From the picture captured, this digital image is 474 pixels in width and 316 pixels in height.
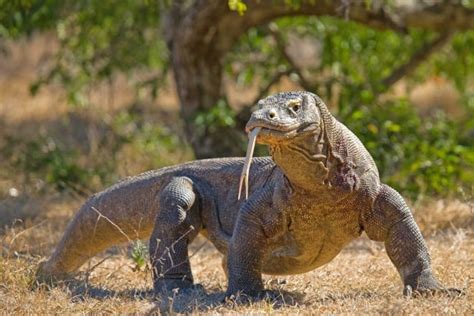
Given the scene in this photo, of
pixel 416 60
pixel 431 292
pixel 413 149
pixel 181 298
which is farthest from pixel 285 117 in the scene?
pixel 416 60

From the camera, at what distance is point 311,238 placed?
5379mm

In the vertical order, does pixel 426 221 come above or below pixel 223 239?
below

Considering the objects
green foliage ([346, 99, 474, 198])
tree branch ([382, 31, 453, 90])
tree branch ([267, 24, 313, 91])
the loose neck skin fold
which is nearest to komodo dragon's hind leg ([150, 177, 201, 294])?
the loose neck skin fold

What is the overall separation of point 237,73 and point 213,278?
500cm

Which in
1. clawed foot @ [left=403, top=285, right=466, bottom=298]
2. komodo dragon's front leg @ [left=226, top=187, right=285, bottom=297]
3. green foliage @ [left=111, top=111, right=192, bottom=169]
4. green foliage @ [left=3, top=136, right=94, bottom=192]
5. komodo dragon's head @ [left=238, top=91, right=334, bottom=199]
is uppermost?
komodo dragon's head @ [left=238, top=91, right=334, bottom=199]

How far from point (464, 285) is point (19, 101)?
12.0m

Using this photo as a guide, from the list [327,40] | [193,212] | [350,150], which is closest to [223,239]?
[193,212]

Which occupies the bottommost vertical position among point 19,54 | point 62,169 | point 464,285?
point 19,54

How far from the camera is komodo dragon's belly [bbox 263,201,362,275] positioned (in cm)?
527

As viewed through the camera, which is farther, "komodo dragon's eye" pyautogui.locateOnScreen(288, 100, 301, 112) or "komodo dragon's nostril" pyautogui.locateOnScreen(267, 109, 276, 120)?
"komodo dragon's eye" pyautogui.locateOnScreen(288, 100, 301, 112)

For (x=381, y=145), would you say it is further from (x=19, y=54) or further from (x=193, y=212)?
(x=19, y=54)

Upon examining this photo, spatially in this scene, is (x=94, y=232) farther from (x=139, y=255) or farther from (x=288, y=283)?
(x=288, y=283)

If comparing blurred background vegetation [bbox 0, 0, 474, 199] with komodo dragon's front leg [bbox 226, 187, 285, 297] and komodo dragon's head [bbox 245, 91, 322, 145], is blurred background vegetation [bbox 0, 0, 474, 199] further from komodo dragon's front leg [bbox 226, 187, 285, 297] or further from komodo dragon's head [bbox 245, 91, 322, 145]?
komodo dragon's head [bbox 245, 91, 322, 145]

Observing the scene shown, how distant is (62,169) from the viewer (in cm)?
966
